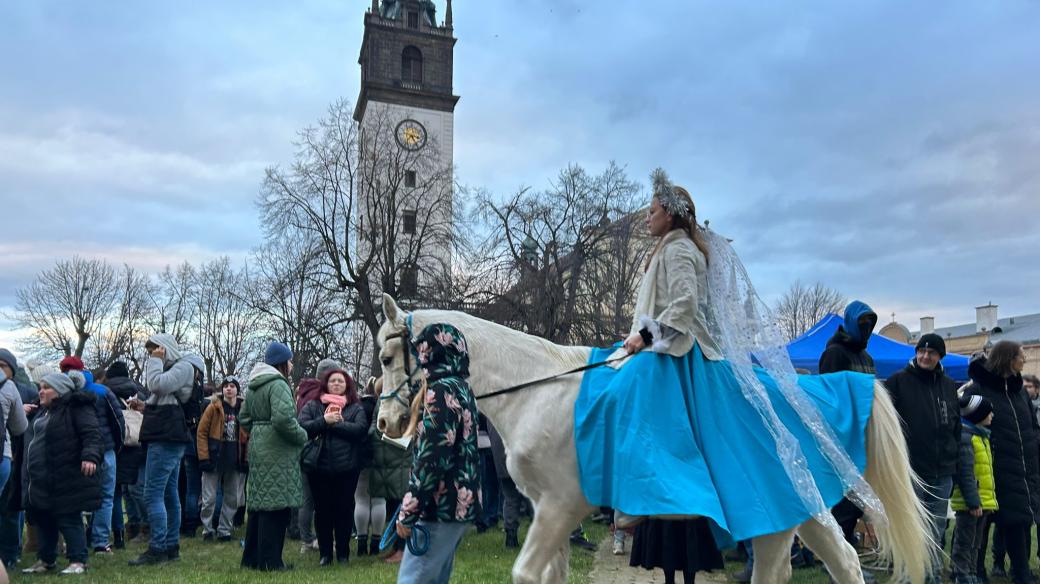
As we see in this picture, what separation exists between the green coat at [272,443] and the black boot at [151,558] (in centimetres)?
160

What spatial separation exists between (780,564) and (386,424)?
2.59 m

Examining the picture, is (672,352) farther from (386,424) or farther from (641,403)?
(386,424)

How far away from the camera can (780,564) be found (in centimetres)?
492

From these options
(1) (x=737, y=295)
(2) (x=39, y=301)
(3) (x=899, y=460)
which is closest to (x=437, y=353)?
(1) (x=737, y=295)

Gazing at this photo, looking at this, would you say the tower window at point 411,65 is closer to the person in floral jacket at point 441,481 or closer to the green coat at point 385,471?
the green coat at point 385,471

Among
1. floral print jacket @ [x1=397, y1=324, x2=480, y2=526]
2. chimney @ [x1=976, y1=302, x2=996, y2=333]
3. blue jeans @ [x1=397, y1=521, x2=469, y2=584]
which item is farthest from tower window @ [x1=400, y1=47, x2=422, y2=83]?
blue jeans @ [x1=397, y1=521, x2=469, y2=584]

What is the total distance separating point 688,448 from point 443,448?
1435 mm

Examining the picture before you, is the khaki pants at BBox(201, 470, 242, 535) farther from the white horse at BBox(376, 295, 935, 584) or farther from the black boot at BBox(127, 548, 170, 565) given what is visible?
the white horse at BBox(376, 295, 935, 584)

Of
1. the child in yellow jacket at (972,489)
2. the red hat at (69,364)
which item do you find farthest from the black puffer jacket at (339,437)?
the child in yellow jacket at (972,489)

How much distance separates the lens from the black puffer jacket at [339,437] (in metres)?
8.54

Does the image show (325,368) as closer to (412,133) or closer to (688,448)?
(688,448)

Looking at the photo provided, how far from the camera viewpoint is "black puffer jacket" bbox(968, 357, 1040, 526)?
7.45 metres

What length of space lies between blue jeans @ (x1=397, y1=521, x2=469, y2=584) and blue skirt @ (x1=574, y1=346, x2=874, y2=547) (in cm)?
87

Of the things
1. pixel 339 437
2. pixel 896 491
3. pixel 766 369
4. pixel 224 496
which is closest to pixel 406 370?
pixel 766 369
